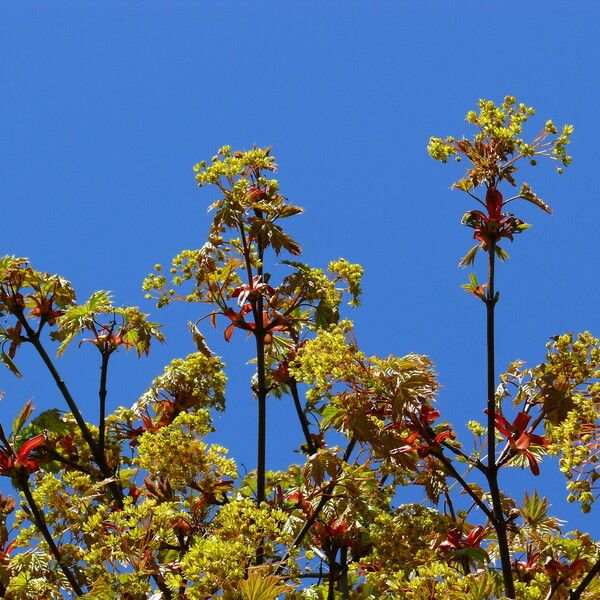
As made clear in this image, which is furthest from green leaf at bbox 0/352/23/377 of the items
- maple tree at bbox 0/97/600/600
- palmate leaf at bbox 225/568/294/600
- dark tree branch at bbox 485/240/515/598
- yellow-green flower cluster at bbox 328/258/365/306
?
dark tree branch at bbox 485/240/515/598

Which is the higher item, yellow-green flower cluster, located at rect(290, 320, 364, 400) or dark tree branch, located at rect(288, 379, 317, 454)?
dark tree branch, located at rect(288, 379, 317, 454)

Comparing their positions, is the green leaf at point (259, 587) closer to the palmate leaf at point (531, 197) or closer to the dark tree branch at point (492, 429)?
the dark tree branch at point (492, 429)

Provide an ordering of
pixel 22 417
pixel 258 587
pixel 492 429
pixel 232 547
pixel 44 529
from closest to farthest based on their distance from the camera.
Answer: pixel 258 587 < pixel 232 547 < pixel 492 429 < pixel 44 529 < pixel 22 417

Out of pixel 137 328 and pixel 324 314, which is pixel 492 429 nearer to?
pixel 324 314

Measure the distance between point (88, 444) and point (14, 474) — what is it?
1195 millimetres

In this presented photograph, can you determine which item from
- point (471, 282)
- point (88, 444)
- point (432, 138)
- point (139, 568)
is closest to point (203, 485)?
point (139, 568)

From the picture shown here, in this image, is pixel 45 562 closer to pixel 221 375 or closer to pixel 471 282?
pixel 221 375

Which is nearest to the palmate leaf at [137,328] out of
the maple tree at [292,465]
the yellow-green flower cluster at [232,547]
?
the maple tree at [292,465]

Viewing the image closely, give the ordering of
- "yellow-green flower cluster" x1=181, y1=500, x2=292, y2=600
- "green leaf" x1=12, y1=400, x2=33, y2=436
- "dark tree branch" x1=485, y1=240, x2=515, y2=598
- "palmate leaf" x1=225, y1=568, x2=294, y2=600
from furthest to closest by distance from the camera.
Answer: "green leaf" x1=12, y1=400, x2=33, y2=436 < "dark tree branch" x1=485, y1=240, x2=515, y2=598 < "yellow-green flower cluster" x1=181, y1=500, x2=292, y2=600 < "palmate leaf" x1=225, y1=568, x2=294, y2=600

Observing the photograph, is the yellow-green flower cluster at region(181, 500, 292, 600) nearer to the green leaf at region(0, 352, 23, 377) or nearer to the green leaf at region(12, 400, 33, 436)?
the green leaf at region(12, 400, 33, 436)

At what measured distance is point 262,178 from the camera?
7.46m

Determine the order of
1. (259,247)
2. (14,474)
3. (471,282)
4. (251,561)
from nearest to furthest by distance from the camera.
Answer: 1. (251,561)
2. (471,282)
3. (14,474)
4. (259,247)

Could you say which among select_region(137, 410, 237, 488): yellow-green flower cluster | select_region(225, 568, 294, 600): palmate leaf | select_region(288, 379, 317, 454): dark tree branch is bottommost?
select_region(225, 568, 294, 600): palmate leaf

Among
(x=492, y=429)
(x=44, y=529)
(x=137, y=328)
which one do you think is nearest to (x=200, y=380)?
(x=137, y=328)
